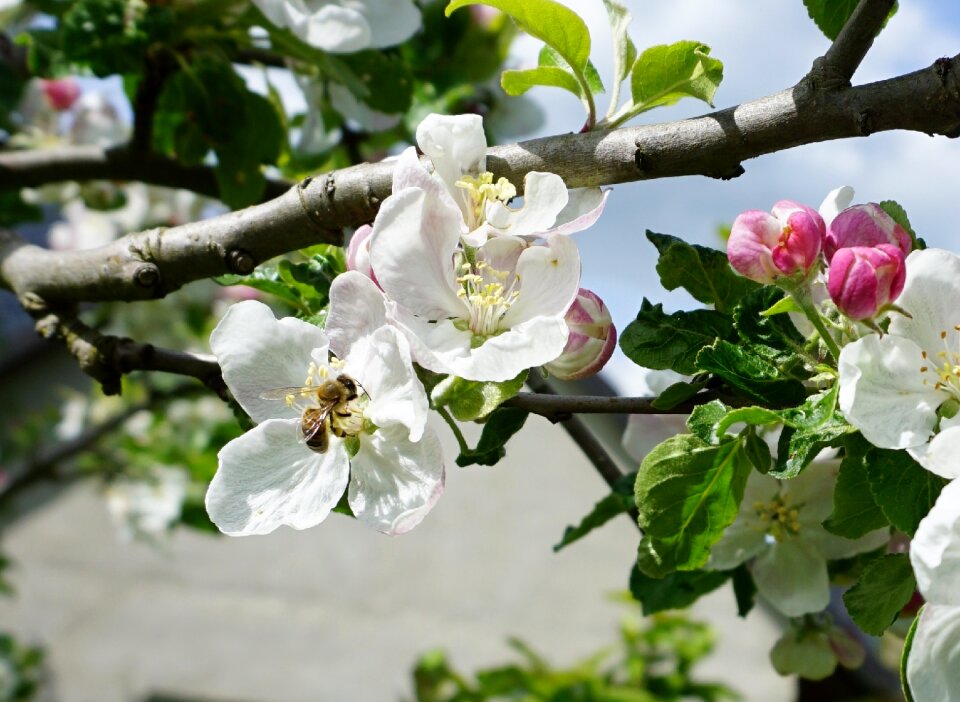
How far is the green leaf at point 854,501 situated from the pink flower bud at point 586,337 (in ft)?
0.52

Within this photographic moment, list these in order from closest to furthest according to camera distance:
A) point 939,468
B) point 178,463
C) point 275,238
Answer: point 939,468, point 275,238, point 178,463

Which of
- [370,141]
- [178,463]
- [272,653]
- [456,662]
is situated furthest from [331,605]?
[370,141]

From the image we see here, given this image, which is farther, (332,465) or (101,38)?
(101,38)

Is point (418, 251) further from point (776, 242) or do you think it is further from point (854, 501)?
point (854, 501)

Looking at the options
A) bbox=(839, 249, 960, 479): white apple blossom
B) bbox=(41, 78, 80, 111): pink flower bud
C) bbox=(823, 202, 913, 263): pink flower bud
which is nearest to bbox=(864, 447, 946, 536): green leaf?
bbox=(839, 249, 960, 479): white apple blossom

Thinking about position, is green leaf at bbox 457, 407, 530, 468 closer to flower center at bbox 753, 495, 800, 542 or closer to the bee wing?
the bee wing

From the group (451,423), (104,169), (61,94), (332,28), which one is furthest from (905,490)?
(61,94)

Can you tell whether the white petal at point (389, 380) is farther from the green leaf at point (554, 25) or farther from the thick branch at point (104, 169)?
the thick branch at point (104, 169)

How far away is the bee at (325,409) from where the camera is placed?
638mm

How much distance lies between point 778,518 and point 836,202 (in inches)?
11.0

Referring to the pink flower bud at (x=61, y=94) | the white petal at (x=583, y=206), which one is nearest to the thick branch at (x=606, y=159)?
the white petal at (x=583, y=206)

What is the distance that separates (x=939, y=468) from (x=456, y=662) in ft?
12.7

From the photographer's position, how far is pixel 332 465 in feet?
2.11

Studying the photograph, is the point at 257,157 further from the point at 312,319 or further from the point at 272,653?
the point at 272,653
